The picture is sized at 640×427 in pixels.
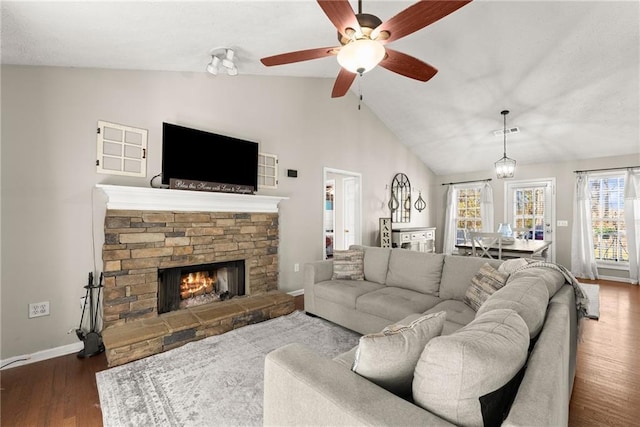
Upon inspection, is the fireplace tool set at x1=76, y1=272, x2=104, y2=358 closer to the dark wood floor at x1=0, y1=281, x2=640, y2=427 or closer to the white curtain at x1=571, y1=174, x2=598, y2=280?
the dark wood floor at x1=0, y1=281, x2=640, y2=427

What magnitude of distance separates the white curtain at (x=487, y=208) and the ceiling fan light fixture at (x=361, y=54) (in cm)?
590

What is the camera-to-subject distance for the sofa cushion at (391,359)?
102 centimetres

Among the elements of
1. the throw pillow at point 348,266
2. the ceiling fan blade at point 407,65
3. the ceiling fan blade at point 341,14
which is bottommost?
the throw pillow at point 348,266

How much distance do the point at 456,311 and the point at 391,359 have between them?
1.57 metres

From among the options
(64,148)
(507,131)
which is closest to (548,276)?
(64,148)

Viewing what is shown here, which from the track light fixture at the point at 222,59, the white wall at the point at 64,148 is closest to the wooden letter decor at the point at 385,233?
the white wall at the point at 64,148

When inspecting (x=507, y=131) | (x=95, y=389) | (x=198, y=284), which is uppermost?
(x=507, y=131)

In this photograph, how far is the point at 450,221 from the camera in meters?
7.05

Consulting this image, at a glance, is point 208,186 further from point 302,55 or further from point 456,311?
point 456,311

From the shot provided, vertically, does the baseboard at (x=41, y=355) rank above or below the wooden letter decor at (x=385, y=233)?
below

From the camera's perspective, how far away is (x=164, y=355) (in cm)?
239

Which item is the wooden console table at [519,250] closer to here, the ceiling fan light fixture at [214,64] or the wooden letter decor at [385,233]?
the wooden letter decor at [385,233]

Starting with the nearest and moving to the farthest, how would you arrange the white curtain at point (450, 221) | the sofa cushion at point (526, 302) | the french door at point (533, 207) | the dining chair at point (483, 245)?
the sofa cushion at point (526, 302)
the dining chair at point (483, 245)
the french door at point (533, 207)
the white curtain at point (450, 221)

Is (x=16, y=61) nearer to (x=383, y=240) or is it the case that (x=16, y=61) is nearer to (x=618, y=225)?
(x=383, y=240)
